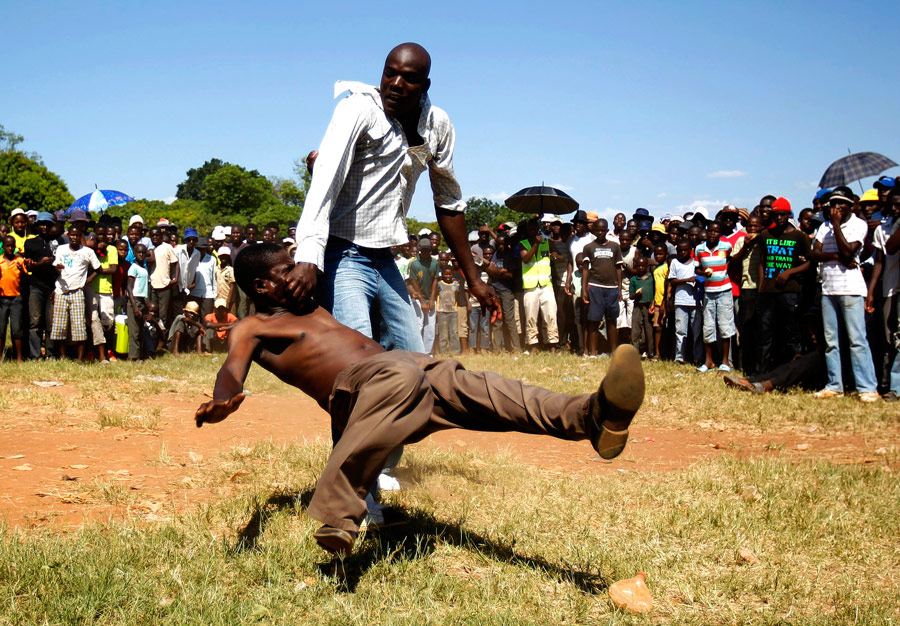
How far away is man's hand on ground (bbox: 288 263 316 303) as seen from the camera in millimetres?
3156

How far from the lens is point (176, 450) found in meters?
5.19

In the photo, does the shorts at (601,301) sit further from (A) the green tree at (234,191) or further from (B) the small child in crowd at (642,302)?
(A) the green tree at (234,191)

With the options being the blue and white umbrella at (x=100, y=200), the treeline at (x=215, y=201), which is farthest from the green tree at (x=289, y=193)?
the blue and white umbrella at (x=100, y=200)

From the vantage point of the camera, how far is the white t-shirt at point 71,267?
395 inches

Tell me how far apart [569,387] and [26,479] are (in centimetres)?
560

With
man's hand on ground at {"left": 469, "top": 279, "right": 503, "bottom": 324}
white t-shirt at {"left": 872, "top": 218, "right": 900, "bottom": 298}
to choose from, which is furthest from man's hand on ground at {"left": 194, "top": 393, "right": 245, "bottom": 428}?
white t-shirt at {"left": 872, "top": 218, "right": 900, "bottom": 298}

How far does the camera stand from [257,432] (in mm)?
6070

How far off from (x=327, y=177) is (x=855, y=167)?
12.9m

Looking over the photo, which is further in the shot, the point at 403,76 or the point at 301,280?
the point at 403,76

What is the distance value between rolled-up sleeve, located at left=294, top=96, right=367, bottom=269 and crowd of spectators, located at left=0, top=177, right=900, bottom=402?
10.1 ft

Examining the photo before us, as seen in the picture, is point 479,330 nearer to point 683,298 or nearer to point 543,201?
point 543,201

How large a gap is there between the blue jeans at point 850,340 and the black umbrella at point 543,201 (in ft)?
20.3

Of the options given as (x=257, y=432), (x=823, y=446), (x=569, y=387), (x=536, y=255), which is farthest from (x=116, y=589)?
(x=536, y=255)

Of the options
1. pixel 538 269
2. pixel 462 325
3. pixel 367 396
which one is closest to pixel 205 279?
pixel 462 325
